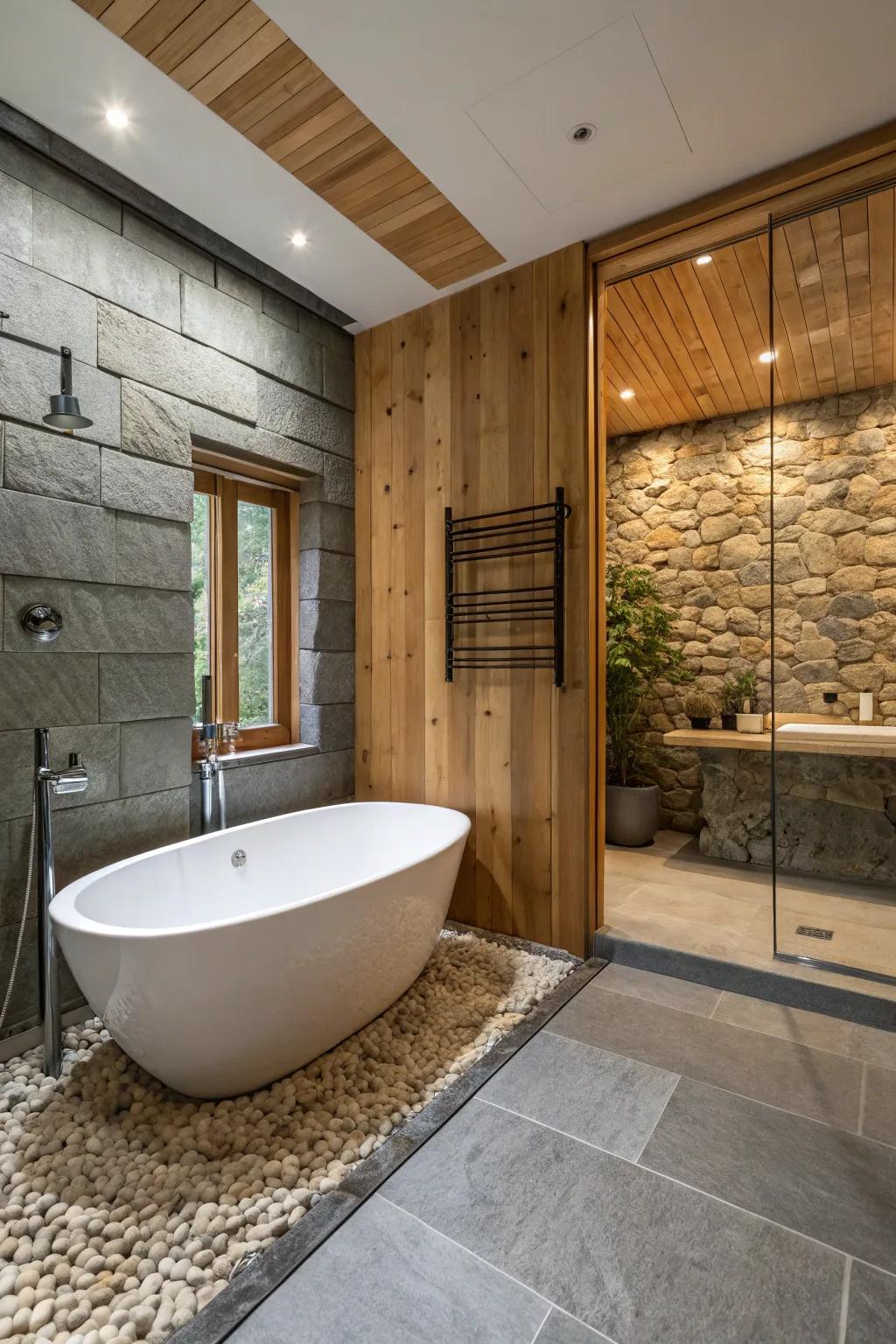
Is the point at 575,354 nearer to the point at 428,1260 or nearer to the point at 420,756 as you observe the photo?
the point at 420,756

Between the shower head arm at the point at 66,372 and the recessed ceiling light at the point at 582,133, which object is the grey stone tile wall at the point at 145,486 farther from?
the recessed ceiling light at the point at 582,133

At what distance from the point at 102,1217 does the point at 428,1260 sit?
687 mm

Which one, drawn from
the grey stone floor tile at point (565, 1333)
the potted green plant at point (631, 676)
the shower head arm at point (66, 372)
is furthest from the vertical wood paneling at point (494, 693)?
the grey stone floor tile at point (565, 1333)

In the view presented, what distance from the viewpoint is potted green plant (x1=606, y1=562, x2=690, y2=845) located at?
402 centimetres

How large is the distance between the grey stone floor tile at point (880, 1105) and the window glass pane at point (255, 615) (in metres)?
2.55

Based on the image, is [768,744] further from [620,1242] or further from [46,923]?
[46,923]

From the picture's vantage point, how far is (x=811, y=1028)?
2160 millimetres

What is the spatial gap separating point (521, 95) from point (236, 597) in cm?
207

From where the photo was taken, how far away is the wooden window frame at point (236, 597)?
3016 millimetres

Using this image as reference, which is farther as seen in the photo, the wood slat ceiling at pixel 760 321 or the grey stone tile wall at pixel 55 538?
the wood slat ceiling at pixel 760 321

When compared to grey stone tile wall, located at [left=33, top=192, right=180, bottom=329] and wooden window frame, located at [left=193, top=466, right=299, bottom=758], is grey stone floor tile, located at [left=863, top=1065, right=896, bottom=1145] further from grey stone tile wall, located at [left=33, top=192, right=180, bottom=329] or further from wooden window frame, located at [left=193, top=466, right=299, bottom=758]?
grey stone tile wall, located at [left=33, top=192, right=180, bottom=329]

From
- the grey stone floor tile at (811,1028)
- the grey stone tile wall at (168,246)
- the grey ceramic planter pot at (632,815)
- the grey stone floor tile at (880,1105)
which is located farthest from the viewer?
the grey ceramic planter pot at (632,815)

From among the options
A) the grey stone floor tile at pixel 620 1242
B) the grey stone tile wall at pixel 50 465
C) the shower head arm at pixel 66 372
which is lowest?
the grey stone floor tile at pixel 620 1242

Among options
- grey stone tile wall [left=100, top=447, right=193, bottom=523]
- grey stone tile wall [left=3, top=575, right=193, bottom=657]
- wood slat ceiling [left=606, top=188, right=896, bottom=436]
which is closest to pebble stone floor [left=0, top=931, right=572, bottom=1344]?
grey stone tile wall [left=3, top=575, right=193, bottom=657]
